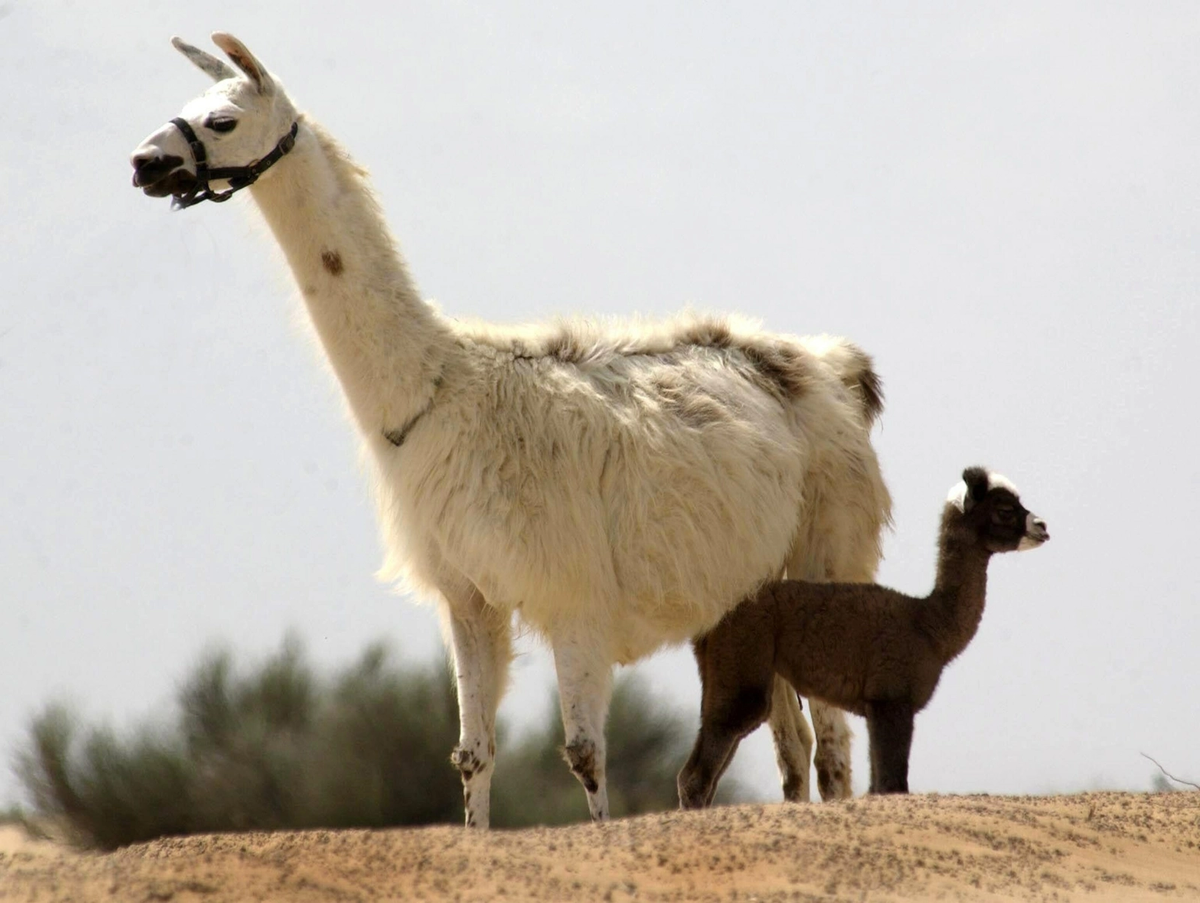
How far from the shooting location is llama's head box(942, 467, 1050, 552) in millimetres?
8055

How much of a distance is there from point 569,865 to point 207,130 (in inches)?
147

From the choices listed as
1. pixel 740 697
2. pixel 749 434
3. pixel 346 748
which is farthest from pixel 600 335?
pixel 346 748

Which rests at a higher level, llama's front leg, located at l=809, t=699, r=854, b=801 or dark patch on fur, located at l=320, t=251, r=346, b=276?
dark patch on fur, located at l=320, t=251, r=346, b=276

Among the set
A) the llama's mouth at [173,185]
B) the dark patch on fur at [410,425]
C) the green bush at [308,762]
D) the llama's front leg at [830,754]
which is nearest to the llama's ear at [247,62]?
the llama's mouth at [173,185]

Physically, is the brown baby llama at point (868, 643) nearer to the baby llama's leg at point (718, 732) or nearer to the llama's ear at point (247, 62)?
the baby llama's leg at point (718, 732)

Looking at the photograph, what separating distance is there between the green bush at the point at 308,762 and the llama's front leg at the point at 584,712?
5741mm

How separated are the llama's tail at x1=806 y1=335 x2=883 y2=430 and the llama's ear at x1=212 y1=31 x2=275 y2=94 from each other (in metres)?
3.79

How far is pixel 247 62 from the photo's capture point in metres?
7.60

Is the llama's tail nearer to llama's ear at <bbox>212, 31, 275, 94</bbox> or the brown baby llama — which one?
the brown baby llama

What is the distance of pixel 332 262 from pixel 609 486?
1.72 meters

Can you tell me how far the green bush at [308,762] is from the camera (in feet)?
43.6

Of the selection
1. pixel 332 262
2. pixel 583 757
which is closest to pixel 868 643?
pixel 583 757

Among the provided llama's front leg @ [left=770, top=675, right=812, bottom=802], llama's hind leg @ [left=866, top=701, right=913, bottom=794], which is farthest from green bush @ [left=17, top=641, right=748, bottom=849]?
llama's hind leg @ [left=866, top=701, right=913, bottom=794]

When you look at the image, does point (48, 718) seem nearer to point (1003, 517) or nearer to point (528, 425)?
point (528, 425)
